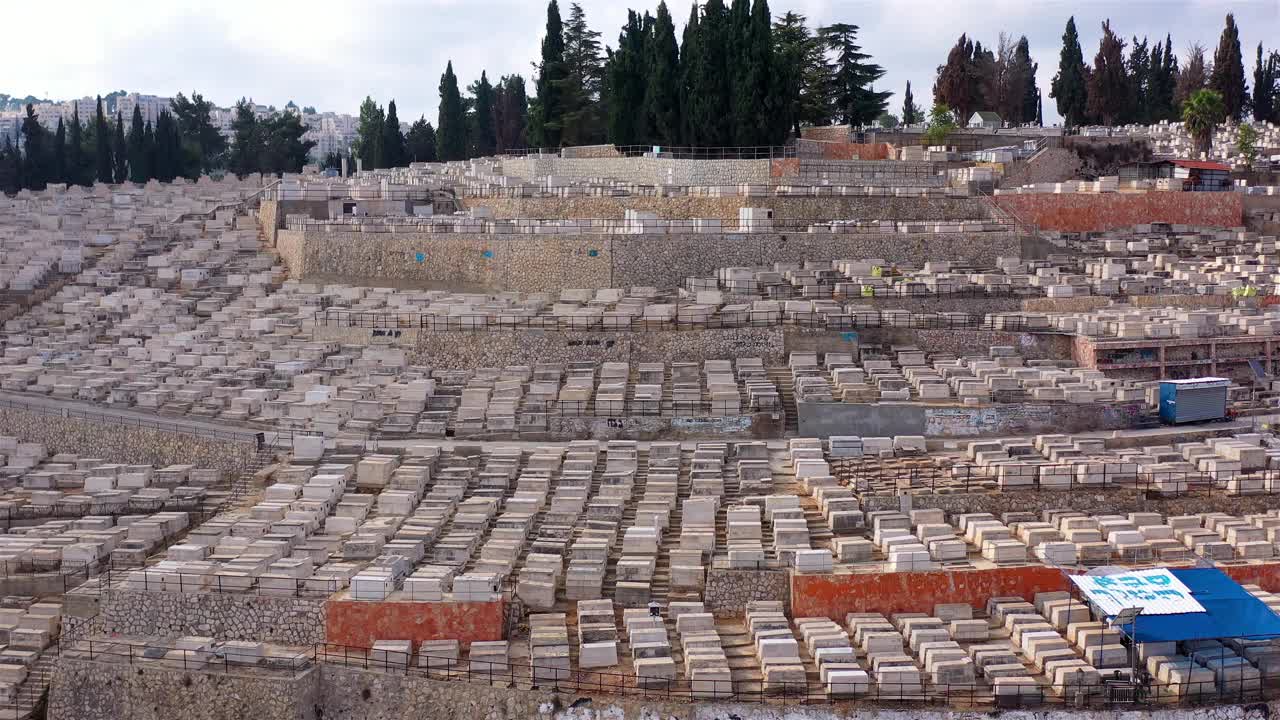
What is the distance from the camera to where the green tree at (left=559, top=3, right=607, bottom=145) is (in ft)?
164

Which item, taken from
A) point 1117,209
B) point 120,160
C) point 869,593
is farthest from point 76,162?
point 869,593

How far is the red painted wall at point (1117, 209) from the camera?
129ft

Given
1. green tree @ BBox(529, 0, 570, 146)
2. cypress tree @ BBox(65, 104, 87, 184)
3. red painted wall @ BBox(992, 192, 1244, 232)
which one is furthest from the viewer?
cypress tree @ BBox(65, 104, 87, 184)

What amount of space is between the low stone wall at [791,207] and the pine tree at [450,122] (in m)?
22.2

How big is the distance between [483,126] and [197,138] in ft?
58.8

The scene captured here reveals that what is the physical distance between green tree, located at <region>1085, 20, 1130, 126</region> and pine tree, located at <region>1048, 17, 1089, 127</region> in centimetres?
43

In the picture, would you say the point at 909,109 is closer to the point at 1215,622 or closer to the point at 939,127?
the point at 939,127

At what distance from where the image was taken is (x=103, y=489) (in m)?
26.7

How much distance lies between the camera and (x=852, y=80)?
4966 cm

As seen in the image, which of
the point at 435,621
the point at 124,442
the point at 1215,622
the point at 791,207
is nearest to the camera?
the point at 1215,622

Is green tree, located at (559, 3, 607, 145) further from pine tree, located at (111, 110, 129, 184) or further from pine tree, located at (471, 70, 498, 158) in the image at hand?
pine tree, located at (111, 110, 129, 184)

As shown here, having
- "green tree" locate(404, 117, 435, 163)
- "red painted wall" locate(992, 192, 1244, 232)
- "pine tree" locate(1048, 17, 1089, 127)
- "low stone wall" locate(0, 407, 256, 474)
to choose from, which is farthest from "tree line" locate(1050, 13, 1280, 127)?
"low stone wall" locate(0, 407, 256, 474)

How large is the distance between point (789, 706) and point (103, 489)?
540 inches

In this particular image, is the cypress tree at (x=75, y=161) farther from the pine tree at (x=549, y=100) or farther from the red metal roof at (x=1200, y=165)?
the red metal roof at (x=1200, y=165)
